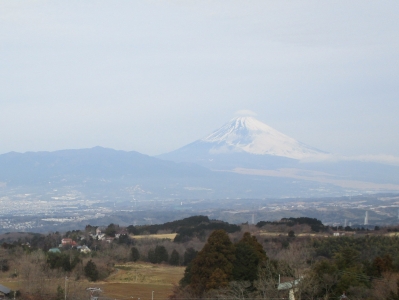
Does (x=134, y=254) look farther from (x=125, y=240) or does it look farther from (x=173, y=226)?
(x=173, y=226)

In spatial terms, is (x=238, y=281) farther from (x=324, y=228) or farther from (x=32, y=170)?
(x=32, y=170)

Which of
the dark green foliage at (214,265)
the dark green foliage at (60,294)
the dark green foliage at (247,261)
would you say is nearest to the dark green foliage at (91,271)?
the dark green foliage at (60,294)

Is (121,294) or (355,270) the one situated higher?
(355,270)

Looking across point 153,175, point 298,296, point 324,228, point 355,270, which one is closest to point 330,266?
point 355,270

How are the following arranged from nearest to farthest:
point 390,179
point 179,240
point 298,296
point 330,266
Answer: point 298,296
point 330,266
point 179,240
point 390,179

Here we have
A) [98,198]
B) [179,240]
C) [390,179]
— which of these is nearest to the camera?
[179,240]

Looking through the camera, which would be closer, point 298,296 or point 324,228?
point 298,296
